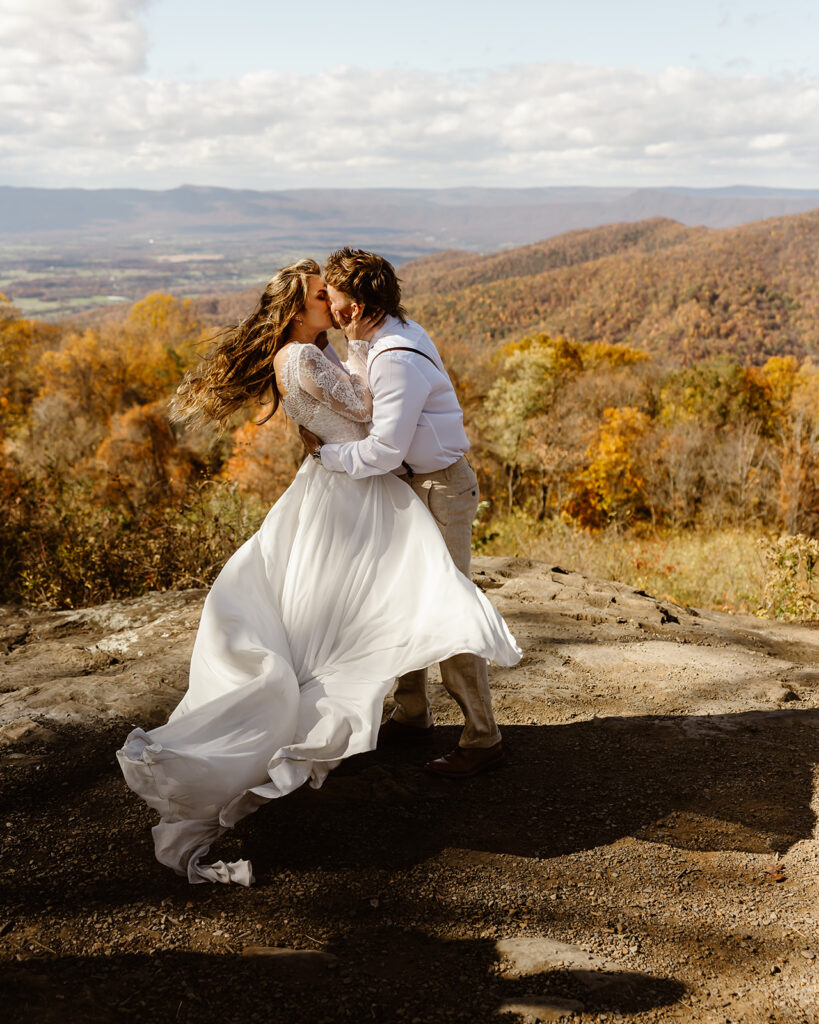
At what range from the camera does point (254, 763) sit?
3359 millimetres

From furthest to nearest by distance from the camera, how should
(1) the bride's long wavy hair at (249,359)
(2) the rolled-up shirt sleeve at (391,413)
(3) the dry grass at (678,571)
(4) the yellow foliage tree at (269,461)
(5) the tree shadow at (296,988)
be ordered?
(4) the yellow foliage tree at (269,461), (3) the dry grass at (678,571), (1) the bride's long wavy hair at (249,359), (2) the rolled-up shirt sleeve at (391,413), (5) the tree shadow at (296,988)

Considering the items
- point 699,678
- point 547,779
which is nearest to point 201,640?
point 547,779

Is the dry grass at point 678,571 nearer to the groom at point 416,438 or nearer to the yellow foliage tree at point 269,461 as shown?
the groom at point 416,438

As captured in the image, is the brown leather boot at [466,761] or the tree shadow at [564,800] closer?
the tree shadow at [564,800]

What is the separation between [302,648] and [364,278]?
1.73m

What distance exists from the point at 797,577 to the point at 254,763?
753cm

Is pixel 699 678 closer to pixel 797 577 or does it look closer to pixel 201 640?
pixel 201 640

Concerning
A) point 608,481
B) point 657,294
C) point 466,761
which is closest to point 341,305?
point 466,761

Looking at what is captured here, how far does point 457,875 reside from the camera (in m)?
3.33

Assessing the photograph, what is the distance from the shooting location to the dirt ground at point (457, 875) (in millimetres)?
2643

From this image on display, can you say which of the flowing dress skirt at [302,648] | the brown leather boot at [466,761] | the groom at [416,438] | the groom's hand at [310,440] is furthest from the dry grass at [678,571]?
the groom's hand at [310,440]

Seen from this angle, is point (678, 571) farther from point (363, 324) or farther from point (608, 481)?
point (608, 481)

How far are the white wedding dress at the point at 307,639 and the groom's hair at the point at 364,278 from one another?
11.0 inches

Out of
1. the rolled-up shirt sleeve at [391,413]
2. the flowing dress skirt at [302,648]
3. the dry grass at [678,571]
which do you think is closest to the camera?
the flowing dress skirt at [302,648]
